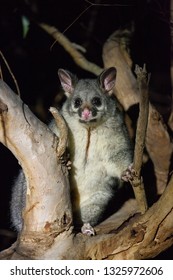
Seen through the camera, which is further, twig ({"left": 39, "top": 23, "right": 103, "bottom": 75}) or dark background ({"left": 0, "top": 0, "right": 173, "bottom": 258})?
dark background ({"left": 0, "top": 0, "right": 173, "bottom": 258})

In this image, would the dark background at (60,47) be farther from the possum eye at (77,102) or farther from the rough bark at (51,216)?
the rough bark at (51,216)

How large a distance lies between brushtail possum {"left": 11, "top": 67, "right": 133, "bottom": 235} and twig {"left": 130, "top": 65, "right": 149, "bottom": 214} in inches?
30.8

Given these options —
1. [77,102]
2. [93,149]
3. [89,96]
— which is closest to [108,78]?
[89,96]

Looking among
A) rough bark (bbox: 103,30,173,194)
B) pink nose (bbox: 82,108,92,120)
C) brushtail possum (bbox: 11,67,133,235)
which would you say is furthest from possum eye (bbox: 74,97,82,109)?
rough bark (bbox: 103,30,173,194)

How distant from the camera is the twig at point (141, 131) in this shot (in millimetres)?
3074

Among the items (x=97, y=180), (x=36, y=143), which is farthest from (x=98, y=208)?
(x=36, y=143)

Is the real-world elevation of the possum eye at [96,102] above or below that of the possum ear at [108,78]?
below

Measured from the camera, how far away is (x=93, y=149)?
14.9 feet

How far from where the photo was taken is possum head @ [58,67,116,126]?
175 inches

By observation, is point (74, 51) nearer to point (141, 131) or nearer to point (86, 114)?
point (86, 114)

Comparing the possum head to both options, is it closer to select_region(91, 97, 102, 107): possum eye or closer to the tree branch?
select_region(91, 97, 102, 107): possum eye

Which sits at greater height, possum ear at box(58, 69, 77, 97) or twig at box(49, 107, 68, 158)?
twig at box(49, 107, 68, 158)

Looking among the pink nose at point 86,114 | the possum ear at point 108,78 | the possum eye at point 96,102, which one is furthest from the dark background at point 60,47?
the pink nose at point 86,114
